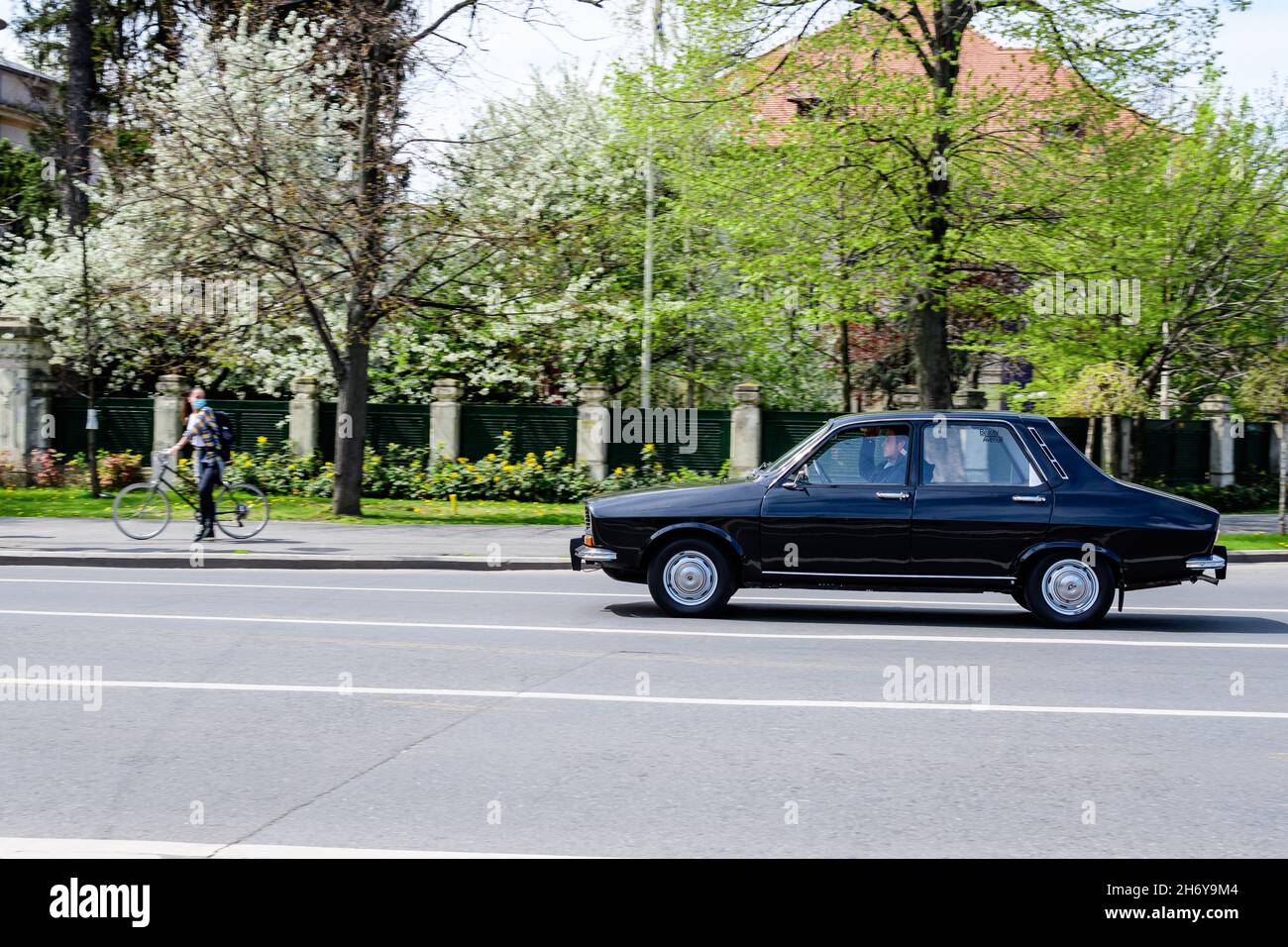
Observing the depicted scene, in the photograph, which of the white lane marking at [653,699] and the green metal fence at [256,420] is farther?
the green metal fence at [256,420]

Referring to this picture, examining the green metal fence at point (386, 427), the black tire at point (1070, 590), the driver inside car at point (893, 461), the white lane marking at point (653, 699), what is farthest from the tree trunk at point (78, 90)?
the black tire at point (1070, 590)

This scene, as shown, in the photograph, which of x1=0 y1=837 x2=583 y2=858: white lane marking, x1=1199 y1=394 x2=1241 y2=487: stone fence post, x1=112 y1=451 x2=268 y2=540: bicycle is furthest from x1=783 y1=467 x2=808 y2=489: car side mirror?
x1=1199 y1=394 x2=1241 y2=487: stone fence post

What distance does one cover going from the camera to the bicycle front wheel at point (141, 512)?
17.3m

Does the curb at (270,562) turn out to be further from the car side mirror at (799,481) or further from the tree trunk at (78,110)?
the tree trunk at (78,110)

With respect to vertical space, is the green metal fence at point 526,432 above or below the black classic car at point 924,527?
above

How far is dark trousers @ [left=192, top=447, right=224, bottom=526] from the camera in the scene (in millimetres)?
17203

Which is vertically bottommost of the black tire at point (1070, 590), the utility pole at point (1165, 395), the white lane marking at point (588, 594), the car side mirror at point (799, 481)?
the white lane marking at point (588, 594)

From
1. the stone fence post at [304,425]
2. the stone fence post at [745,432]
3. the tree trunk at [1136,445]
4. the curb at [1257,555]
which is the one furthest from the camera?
the stone fence post at [304,425]

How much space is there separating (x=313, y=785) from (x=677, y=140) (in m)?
24.0

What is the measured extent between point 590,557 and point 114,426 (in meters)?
21.1

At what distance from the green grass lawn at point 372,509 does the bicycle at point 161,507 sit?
362 cm

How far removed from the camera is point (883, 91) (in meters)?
22.1

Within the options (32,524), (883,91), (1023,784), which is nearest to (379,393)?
(32,524)

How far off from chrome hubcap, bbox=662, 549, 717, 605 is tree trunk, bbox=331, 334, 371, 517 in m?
12.3
